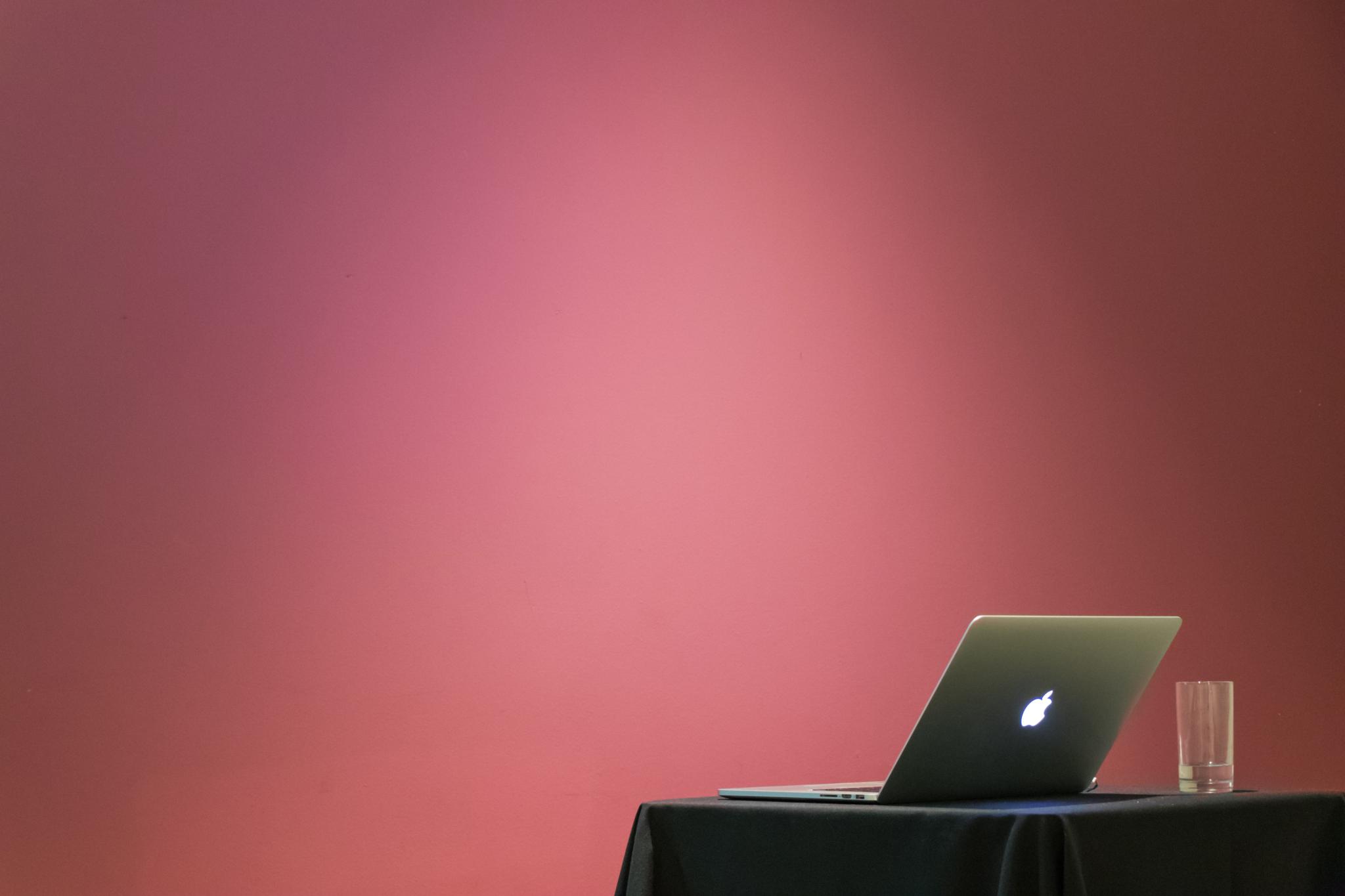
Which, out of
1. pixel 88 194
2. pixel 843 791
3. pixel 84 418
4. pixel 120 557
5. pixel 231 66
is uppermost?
pixel 231 66

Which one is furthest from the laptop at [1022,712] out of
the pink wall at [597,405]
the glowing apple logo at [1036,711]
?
the pink wall at [597,405]

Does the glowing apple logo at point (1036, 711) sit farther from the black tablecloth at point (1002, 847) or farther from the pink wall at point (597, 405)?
the pink wall at point (597, 405)

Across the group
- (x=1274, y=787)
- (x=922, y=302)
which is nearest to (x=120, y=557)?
(x=922, y=302)

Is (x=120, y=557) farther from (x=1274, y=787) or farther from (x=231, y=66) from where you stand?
(x=1274, y=787)

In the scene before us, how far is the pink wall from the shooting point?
2.28 meters

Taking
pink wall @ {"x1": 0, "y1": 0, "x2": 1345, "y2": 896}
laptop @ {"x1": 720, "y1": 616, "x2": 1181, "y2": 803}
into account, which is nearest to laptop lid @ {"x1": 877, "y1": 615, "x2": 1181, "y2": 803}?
laptop @ {"x1": 720, "y1": 616, "x2": 1181, "y2": 803}

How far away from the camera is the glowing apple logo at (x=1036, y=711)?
55.1 inches

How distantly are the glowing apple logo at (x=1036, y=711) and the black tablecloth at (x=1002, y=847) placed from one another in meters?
0.08

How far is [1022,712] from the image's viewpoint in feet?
4.56

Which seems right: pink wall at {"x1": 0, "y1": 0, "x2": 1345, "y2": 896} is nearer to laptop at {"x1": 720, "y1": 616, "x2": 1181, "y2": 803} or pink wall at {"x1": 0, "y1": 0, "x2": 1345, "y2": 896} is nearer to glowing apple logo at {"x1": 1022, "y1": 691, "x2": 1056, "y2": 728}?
laptop at {"x1": 720, "y1": 616, "x2": 1181, "y2": 803}

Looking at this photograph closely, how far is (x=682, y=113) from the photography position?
2795mm

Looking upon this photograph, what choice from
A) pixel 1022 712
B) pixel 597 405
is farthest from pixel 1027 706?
pixel 597 405

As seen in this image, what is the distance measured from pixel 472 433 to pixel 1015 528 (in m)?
1.19

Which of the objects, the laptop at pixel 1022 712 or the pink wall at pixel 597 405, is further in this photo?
the pink wall at pixel 597 405
